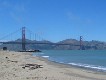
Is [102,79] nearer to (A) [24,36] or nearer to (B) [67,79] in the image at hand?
(B) [67,79]

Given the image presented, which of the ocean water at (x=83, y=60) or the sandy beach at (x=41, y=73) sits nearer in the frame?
the sandy beach at (x=41, y=73)

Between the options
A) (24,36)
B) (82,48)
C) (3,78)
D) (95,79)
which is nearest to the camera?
Answer: (3,78)

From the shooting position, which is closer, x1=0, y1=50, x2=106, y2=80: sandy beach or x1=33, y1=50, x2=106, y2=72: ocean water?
x1=0, y1=50, x2=106, y2=80: sandy beach

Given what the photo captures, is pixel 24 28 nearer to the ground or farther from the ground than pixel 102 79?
farther from the ground

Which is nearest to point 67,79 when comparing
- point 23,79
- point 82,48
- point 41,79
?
point 41,79

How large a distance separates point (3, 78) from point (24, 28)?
156 meters

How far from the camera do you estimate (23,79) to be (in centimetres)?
1582

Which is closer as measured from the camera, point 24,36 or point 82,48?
point 24,36

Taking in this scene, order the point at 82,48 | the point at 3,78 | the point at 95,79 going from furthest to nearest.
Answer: the point at 82,48 < the point at 95,79 < the point at 3,78

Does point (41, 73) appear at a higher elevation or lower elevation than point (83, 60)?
lower

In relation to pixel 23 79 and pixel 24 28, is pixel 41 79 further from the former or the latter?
pixel 24 28

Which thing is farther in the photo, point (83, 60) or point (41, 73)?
point (83, 60)

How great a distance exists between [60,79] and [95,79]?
267cm

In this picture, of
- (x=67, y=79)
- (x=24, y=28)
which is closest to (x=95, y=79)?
(x=67, y=79)
